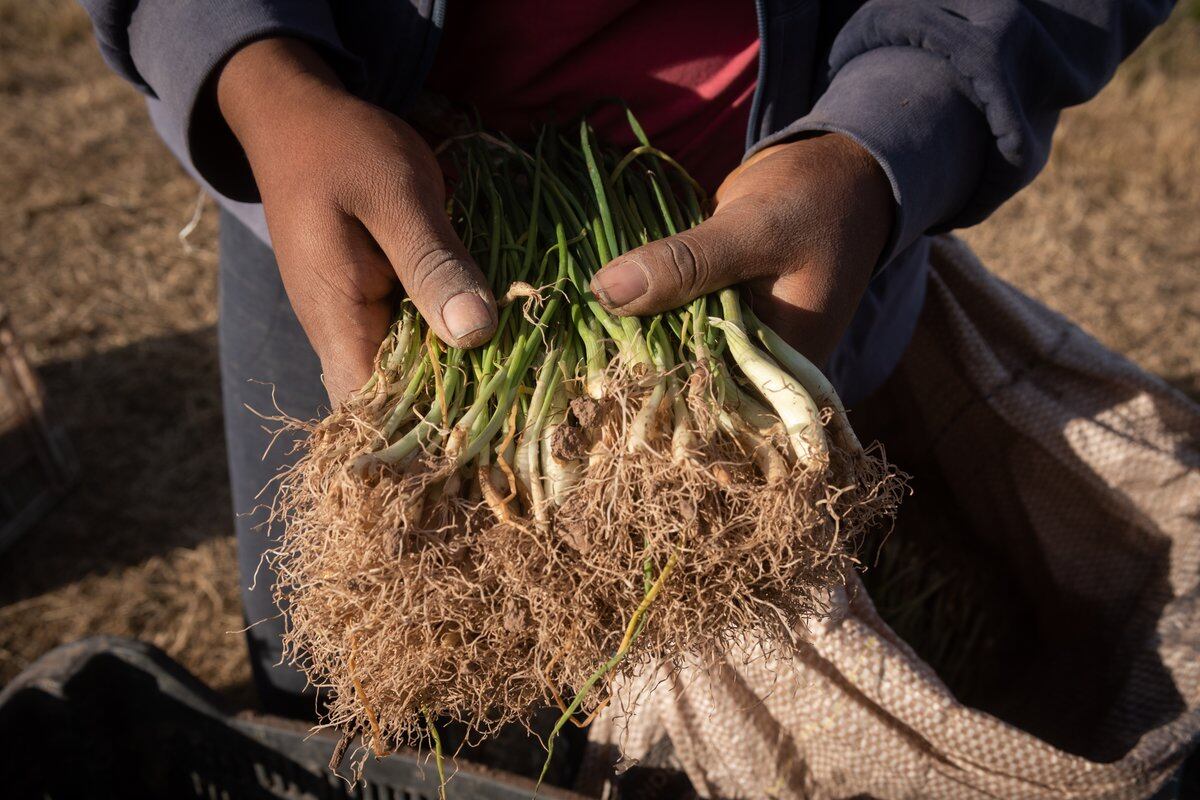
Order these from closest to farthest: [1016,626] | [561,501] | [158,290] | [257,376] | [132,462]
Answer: [561,501] < [257,376] < [1016,626] < [132,462] < [158,290]

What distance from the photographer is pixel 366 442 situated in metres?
1.02

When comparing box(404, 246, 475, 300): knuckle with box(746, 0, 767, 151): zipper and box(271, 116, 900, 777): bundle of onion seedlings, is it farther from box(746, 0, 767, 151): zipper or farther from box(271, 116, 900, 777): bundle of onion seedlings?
box(746, 0, 767, 151): zipper

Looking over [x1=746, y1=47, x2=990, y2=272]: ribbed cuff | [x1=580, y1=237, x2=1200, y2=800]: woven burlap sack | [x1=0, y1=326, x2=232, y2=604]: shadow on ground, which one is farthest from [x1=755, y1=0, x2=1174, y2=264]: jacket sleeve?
[x1=0, y1=326, x2=232, y2=604]: shadow on ground

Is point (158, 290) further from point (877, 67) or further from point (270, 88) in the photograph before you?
point (877, 67)

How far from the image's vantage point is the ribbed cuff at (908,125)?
1136 mm

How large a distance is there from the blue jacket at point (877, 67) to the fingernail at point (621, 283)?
12.4 inches

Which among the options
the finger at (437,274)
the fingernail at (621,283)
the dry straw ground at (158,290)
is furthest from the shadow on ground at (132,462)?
the fingernail at (621,283)

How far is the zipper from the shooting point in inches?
46.7

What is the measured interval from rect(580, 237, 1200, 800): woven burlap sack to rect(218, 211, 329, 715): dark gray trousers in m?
0.76

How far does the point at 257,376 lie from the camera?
1.65m

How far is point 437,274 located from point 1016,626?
6.29ft

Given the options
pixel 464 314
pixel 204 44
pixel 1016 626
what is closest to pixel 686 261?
pixel 464 314

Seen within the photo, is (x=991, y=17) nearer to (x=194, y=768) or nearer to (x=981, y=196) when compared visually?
(x=981, y=196)

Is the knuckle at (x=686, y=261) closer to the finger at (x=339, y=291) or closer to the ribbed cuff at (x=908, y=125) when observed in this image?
the ribbed cuff at (x=908, y=125)
